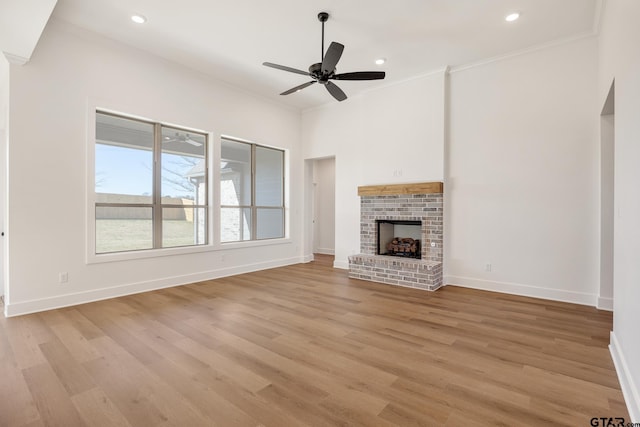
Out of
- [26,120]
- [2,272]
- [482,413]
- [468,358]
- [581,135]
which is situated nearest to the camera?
[482,413]

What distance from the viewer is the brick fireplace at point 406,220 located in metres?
4.82

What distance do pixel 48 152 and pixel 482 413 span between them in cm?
507

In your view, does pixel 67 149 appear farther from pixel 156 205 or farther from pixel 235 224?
pixel 235 224

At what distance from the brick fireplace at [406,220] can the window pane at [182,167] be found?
296 centimetres

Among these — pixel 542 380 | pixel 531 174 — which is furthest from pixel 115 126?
pixel 531 174

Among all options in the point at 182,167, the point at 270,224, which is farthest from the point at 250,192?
the point at 182,167

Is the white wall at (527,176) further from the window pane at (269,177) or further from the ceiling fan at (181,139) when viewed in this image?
the ceiling fan at (181,139)

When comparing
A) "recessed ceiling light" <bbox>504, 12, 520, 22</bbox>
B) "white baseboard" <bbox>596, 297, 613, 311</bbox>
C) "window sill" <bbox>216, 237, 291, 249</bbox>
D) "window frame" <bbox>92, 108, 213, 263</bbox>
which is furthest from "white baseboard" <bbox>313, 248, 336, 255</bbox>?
"recessed ceiling light" <bbox>504, 12, 520, 22</bbox>

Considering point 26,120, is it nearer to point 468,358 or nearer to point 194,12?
point 194,12

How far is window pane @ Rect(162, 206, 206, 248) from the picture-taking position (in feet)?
16.2

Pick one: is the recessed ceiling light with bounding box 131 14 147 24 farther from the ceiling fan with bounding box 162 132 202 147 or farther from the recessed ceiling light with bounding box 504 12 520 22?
the recessed ceiling light with bounding box 504 12 520 22

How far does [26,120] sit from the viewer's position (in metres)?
3.58

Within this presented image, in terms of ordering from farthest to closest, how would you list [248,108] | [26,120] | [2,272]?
[248,108] < [2,272] < [26,120]

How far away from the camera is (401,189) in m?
5.32
